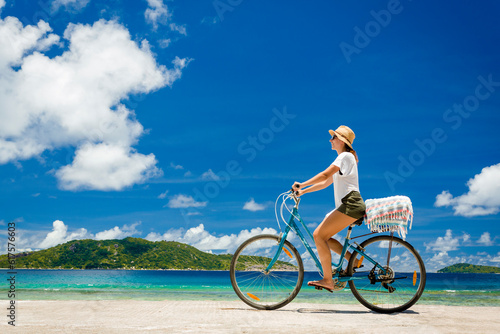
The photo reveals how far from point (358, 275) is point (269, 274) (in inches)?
50.5

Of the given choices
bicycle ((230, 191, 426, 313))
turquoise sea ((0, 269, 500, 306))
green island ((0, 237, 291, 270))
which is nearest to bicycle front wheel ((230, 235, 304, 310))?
bicycle ((230, 191, 426, 313))

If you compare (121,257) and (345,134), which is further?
(121,257)

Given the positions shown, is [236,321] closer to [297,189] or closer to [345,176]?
[297,189]

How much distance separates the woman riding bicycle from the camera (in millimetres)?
5637

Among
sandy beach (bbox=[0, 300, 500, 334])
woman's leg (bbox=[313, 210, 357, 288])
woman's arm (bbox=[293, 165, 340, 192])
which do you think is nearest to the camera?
sandy beach (bbox=[0, 300, 500, 334])

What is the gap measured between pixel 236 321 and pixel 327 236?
178 centimetres

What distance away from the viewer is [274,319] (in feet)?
16.3

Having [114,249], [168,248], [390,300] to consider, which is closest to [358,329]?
[390,300]

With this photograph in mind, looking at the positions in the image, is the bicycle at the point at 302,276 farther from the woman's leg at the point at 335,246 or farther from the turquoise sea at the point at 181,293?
the turquoise sea at the point at 181,293

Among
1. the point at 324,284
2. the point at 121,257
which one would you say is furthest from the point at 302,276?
the point at 121,257

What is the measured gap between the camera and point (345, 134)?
5.96 metres

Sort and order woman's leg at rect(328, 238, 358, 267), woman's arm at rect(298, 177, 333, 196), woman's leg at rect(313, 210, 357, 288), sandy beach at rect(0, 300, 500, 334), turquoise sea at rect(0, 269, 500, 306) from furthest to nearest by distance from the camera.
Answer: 1. turquoise sea at rect(0, 269, 500, 306)
2. woman's leg at rect(328, 238, 358, 267)
3. woman's arm at rect(298, 177, 333, 196)
4. woman's leg at rect(313, 210, 357, 288)
5. sandy beach at rect(0, 300, 500, 334)

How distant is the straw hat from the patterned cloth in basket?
907mm

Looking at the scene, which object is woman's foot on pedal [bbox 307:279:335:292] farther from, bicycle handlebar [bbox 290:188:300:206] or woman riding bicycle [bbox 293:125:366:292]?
bicycle handlebar [bbox 290:188:300:206]
